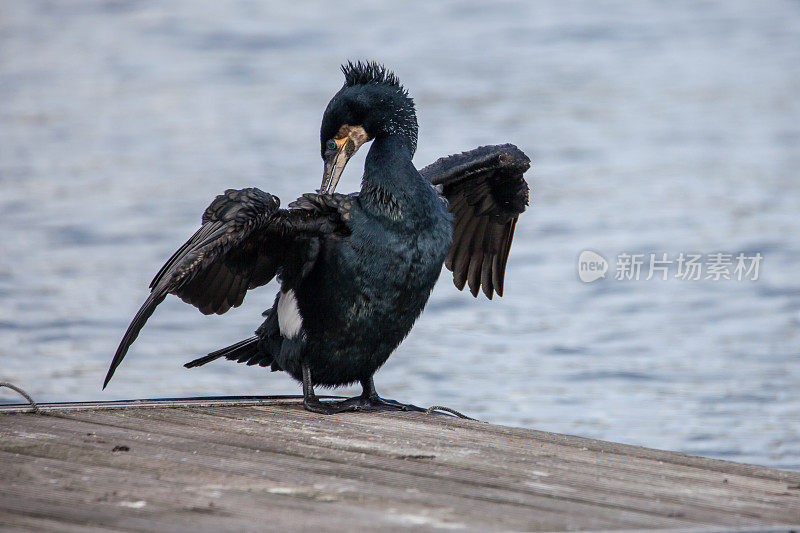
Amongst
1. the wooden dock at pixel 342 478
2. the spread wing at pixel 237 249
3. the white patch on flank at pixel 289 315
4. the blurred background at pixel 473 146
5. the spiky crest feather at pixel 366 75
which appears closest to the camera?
the wooden dock at pixel 342 478

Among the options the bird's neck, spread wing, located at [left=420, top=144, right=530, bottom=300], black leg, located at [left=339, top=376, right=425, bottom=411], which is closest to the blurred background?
spread wing, located at [left=420, top=144, right=530, bottom=300]

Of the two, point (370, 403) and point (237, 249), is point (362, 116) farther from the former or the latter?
point (370, 403)

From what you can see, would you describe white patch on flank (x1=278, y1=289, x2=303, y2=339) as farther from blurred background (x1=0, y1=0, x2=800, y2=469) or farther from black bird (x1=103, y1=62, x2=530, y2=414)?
blurred background (x1=0, y1=0, x2=800, y2=469)

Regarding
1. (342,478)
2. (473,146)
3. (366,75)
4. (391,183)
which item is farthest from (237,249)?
(473,146)

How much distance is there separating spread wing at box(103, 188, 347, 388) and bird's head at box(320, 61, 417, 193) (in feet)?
1.27

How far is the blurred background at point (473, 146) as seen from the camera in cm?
760

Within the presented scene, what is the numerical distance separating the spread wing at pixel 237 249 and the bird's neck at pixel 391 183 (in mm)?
154

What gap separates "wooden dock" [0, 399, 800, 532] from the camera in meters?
3.23

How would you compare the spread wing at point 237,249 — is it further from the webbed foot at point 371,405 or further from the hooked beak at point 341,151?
the webbed foot at point 371,405

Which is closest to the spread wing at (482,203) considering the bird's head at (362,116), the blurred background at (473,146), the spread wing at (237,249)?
the bird's head at (362,116)

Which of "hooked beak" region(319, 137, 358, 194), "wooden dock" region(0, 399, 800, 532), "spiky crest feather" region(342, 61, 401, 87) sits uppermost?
"spiky crest feather" region(342, 61, 401, 87)

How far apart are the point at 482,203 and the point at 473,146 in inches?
242

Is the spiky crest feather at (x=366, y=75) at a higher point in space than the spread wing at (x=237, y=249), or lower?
higher

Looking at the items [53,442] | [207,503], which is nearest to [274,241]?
[53,442]
